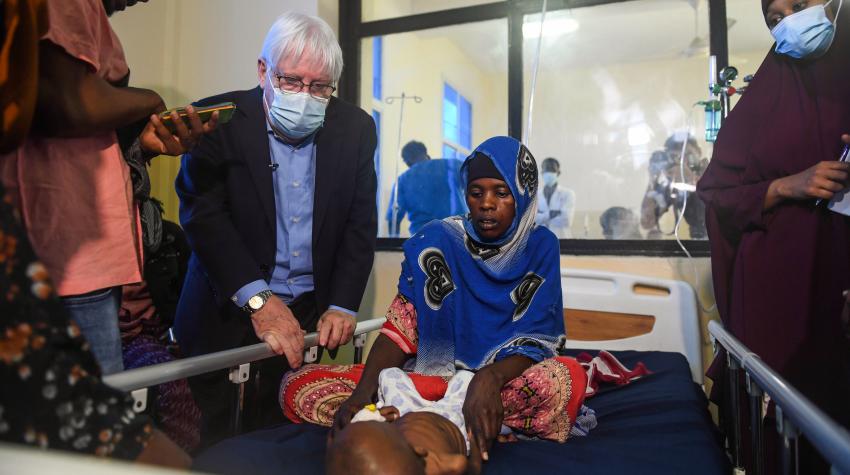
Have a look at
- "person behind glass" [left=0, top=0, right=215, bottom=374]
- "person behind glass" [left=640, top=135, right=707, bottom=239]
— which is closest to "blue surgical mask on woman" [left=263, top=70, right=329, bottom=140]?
"person behind glass" [left=0, top=0, right=215, bottom=374]

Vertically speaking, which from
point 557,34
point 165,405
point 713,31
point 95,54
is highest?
point 557,34

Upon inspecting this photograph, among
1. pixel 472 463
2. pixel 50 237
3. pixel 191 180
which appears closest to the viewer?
pixel 50 237

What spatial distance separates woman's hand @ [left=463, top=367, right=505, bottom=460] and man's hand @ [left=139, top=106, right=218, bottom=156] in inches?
37.5

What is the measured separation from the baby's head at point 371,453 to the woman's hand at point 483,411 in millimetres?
316

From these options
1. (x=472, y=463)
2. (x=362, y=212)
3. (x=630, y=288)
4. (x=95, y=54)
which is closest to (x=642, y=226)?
(x=630, y=288)

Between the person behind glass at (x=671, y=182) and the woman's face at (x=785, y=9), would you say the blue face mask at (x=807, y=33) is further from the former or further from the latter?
the person behind glass at (x=671, y=182)

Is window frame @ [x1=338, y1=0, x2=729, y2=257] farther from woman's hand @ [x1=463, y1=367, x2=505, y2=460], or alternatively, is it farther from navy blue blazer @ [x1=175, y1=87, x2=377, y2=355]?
woman's hand @ [x1=463, y1=367, x2=505, y2=460]

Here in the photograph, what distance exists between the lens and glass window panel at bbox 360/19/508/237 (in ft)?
15.3

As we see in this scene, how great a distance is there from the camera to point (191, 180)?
1.93 metres

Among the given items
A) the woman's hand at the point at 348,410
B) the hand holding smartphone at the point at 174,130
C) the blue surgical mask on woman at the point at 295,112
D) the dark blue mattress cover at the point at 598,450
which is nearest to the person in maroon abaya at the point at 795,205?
the dark blue mattress cover at the point at 598,450

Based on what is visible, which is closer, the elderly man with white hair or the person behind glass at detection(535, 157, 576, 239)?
the elderly man with white hair

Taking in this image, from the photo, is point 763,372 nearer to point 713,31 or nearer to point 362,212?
point 362,212

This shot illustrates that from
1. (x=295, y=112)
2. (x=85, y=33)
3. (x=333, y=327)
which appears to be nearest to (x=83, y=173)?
(x=85, y=33)

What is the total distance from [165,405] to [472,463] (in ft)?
4.36
